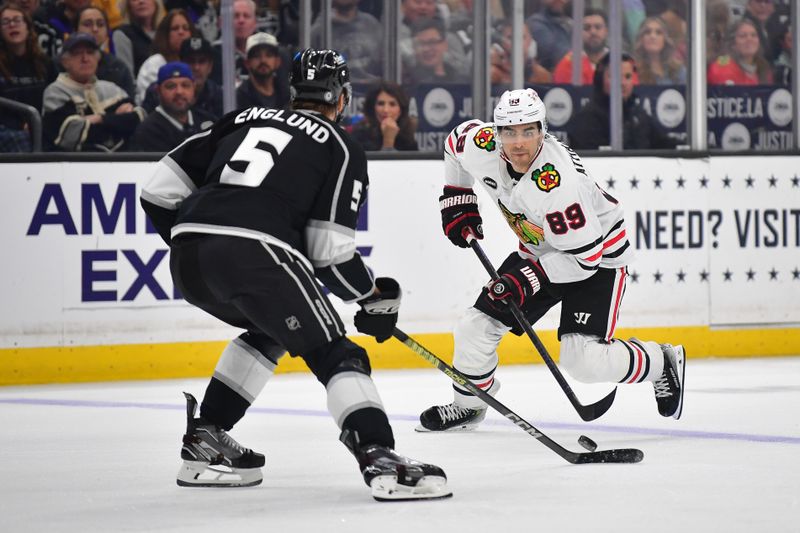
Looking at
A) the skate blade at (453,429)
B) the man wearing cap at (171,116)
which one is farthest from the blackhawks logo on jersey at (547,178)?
the man wearing cap at (171,116)

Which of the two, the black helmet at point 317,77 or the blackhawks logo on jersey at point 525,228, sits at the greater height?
the black helmet at point 317,77

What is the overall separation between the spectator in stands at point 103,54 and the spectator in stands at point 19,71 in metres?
0.21

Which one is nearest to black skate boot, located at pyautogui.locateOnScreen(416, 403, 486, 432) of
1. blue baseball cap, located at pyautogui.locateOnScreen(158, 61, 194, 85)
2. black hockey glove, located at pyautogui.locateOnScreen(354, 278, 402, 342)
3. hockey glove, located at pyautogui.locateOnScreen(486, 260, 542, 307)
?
hockey glove, located at pyautogui.locateOnScreen(486, 260, 542, 307)

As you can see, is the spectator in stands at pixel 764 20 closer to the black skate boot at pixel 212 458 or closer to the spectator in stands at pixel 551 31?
the spectator in stands at pixel 551 31

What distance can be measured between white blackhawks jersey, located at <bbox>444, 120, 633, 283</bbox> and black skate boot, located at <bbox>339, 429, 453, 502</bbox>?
3.94 ft

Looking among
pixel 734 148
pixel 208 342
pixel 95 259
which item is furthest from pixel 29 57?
pixel 734 148

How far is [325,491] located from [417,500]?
30 cm

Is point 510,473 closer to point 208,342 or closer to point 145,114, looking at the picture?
point 208,342

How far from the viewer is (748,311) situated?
684 centimetres

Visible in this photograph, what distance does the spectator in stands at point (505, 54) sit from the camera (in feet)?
22.5

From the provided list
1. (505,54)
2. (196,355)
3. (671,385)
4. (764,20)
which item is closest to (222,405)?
(671,385)

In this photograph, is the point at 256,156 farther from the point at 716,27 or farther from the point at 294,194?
the point at 716,27

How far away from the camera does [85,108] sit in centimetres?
624

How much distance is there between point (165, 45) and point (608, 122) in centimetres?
216
